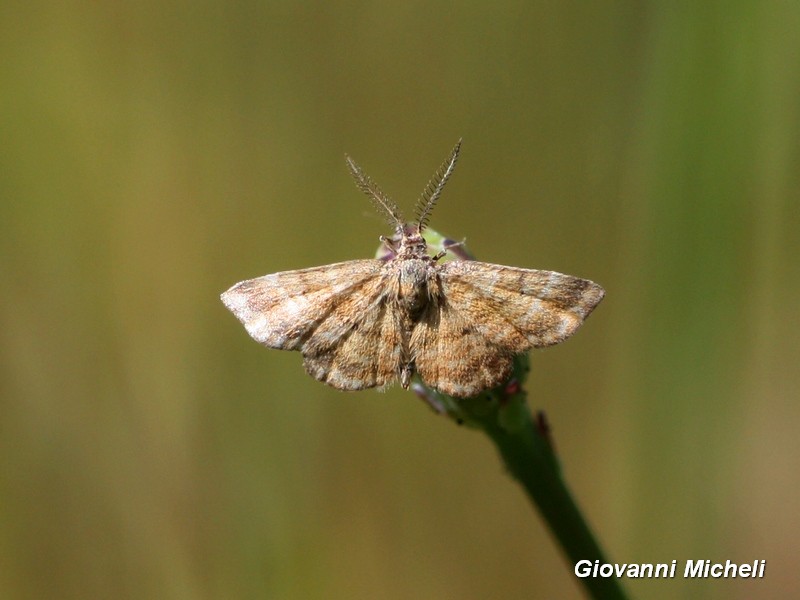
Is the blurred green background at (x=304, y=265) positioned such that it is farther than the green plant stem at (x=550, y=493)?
Yes

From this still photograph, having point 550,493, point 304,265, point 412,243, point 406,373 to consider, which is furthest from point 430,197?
point 304,265

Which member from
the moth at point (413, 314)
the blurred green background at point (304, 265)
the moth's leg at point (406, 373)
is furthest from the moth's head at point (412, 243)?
the blurred green background at point (304, 265)

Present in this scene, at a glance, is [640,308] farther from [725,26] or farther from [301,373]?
[301,373]

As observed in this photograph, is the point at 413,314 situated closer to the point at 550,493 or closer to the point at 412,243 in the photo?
the point at 412,243

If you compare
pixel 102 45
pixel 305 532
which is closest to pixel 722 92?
pixel 305 532

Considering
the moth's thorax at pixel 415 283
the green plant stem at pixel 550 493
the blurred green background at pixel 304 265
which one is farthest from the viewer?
the blurred green background at pixel 304 265

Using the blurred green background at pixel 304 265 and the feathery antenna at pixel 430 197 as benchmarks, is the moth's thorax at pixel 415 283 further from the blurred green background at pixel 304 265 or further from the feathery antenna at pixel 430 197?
the blurred green background at pixel 304 265

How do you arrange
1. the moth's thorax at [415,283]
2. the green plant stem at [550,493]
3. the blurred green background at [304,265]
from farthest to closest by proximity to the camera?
1. the blurred green background at [304,265]
2. the moth's thorax at [415,283]
3. the green plant stem at [550,493]
